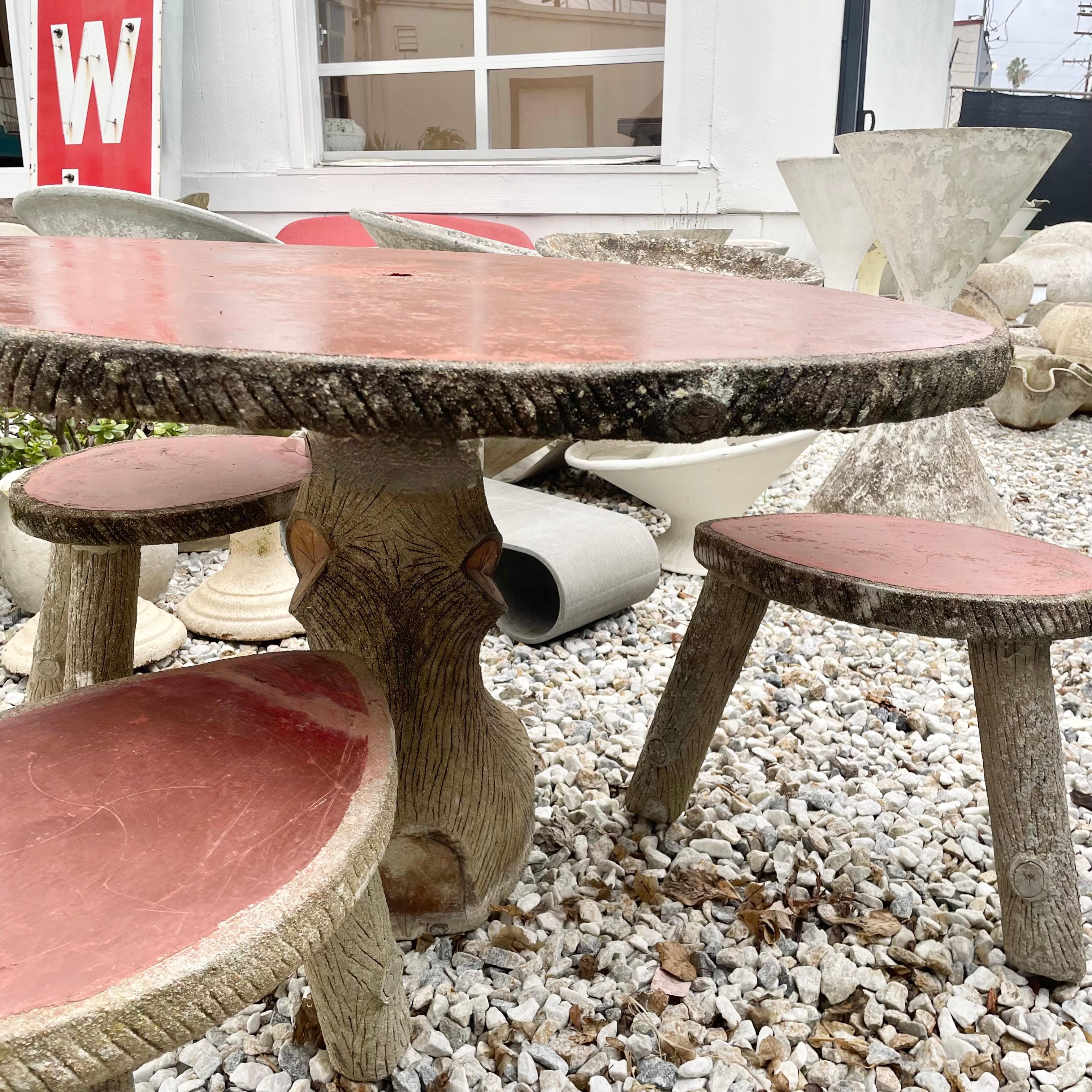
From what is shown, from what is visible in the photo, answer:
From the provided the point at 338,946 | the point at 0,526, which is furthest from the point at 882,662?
the point at 0,526

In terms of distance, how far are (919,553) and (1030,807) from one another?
14.7 inches

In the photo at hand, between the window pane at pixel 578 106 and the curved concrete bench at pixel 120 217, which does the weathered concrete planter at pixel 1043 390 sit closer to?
the window pane at pixel 578 106

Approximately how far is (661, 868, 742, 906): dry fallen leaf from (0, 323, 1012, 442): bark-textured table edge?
39.0 inches

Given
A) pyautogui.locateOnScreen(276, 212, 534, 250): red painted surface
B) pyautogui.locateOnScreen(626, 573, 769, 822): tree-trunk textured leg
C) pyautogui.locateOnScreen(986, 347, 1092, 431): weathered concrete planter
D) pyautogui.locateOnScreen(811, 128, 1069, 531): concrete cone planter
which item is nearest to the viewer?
pyautogui.locateOnScreen(626, 573, 769, 822): tree-trunk textured leg

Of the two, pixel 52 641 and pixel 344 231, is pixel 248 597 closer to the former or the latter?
pixel 52 641

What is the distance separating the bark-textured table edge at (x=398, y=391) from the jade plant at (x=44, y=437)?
75.5 inches

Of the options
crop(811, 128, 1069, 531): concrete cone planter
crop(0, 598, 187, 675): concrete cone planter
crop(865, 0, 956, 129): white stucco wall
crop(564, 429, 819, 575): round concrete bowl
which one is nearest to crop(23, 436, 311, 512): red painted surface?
crop(0, 598, 187, 675): concrete cone planter

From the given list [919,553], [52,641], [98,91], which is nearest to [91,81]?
[98,91]

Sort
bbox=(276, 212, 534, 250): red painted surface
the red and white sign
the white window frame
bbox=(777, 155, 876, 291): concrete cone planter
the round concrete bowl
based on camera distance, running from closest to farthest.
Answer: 1. the round concrete bowl
2. bbox=(276, 212, 534, 250): red painted surface
3. bbox=(777, 155, 876, 291): concrete cone planter
4. the red and white sign
5. the white window frame

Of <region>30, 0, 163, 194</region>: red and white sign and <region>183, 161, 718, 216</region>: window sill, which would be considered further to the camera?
<region>183, 161, 718, 216</region>: window sill

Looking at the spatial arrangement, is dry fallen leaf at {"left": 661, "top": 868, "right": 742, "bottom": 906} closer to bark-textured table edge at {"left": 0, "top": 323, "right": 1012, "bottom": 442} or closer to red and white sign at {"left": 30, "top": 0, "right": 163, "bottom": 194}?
bark-textured table edge at {"left": 0, "top": 323, "right": 1012, "bottom": 442}

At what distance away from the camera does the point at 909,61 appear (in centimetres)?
615

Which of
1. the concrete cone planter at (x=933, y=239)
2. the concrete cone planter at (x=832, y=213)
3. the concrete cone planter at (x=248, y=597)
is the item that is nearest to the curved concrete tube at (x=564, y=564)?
the concrete cone planter at (x=248, y=597)

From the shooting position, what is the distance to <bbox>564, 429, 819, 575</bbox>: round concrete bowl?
108 inches
